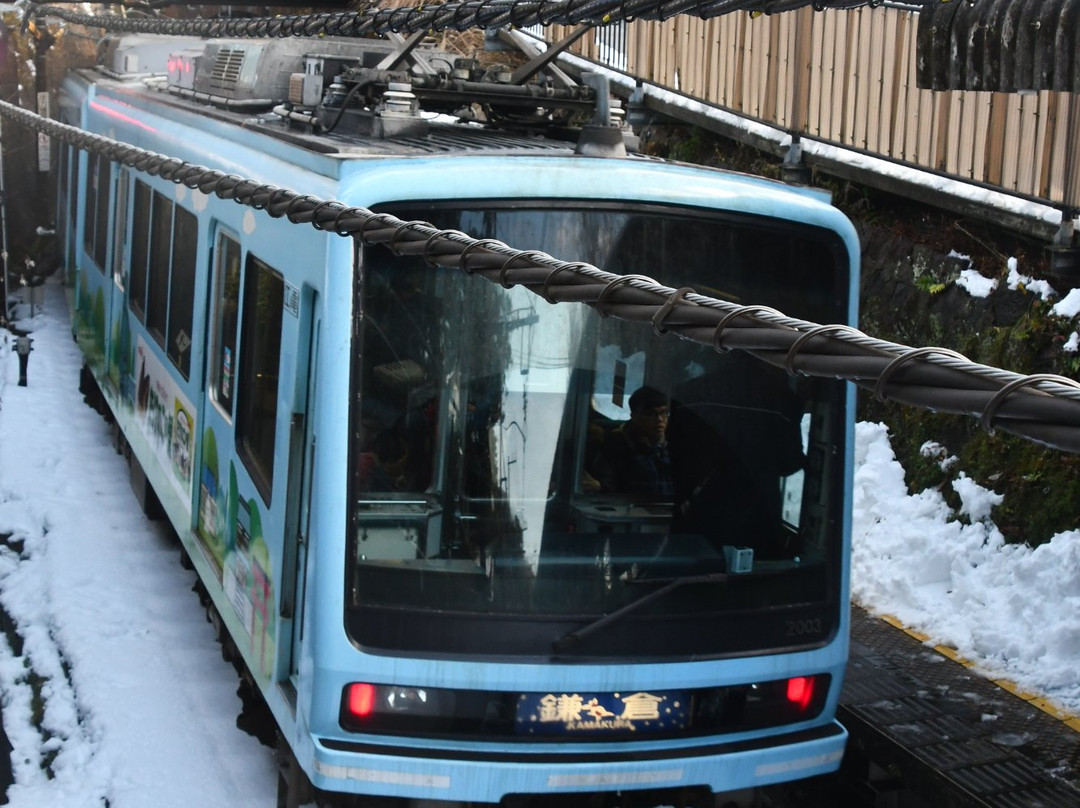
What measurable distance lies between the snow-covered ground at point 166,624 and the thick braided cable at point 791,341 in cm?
284

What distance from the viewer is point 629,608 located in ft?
14.6

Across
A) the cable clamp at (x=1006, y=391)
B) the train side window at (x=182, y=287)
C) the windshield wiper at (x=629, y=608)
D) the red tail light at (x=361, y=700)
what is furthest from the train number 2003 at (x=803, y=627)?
the train side window at (x=182, y=287)

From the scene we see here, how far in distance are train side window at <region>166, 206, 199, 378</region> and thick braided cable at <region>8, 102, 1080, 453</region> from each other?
328 cm

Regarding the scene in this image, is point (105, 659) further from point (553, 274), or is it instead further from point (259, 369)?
point (553, 274)

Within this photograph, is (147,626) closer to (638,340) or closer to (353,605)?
(353,605)

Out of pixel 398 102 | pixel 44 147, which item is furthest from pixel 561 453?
pixel 44 147

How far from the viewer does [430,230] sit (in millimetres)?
3428

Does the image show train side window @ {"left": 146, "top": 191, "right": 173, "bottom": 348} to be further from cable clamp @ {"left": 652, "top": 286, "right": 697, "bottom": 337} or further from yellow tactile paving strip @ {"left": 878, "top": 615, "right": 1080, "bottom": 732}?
cable clamp @ {"left": 652, "top": 286, "right": 697, "bottom": 337}

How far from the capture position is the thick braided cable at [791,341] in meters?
1.76

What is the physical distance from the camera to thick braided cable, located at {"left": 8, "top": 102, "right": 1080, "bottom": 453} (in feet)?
5.78

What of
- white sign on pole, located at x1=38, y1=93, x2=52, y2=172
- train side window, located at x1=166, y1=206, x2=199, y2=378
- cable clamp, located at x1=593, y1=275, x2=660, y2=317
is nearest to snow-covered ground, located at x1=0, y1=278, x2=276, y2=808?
train side window, located at x1=166, y1=206, x2=199, y2=378

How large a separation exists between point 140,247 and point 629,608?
519cm

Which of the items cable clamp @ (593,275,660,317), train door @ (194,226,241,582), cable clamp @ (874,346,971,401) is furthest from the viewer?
train door @ (194,226,241,582)

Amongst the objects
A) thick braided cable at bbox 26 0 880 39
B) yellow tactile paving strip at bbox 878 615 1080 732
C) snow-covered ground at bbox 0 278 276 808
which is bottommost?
snow-covered ground at bbox 0 278 276 808
